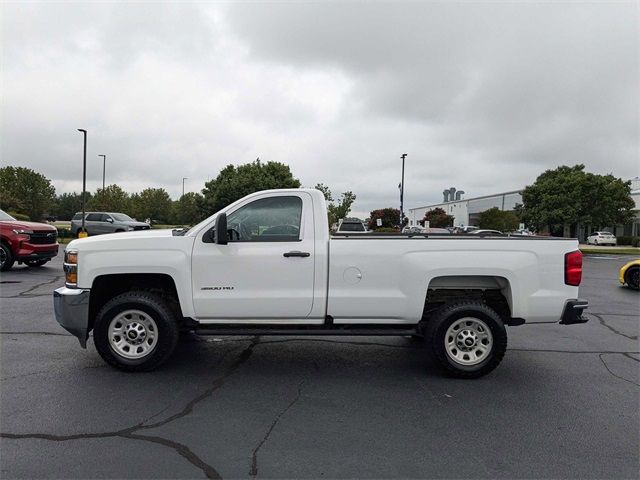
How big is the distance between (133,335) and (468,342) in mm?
3597

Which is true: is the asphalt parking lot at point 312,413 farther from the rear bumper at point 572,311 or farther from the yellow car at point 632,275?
the yellow car at point 632,275

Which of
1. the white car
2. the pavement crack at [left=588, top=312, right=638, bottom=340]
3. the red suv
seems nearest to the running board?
the pavement crack at [left=588, top=312, right=638, bottom=340]

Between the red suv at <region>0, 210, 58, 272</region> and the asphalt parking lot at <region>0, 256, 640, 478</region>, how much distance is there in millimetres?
7944

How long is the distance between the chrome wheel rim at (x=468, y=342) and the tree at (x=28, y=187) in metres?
75.3

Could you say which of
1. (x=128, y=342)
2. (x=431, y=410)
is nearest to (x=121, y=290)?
(x=128, y=342)

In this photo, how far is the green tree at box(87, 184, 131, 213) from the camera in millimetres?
58344

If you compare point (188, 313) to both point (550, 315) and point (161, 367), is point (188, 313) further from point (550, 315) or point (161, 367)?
point (550, 315)

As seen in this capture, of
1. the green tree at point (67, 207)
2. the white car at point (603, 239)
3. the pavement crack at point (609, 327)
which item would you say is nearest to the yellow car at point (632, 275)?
the pavement crack at point (609, 327)

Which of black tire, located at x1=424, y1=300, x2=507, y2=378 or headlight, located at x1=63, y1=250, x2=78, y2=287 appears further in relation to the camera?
headlight, located at x1=63, y1=250, x2=78, y2=287

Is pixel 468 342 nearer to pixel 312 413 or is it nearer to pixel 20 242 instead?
pixel 312 413

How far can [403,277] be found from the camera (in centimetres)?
484

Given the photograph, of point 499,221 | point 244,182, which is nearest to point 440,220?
point 499,221

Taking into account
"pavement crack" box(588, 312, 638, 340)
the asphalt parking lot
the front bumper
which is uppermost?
the front bumper

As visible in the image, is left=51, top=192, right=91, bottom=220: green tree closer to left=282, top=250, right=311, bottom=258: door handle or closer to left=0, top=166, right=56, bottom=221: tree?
left=0, top=166, right=56, bottom=221: tree
